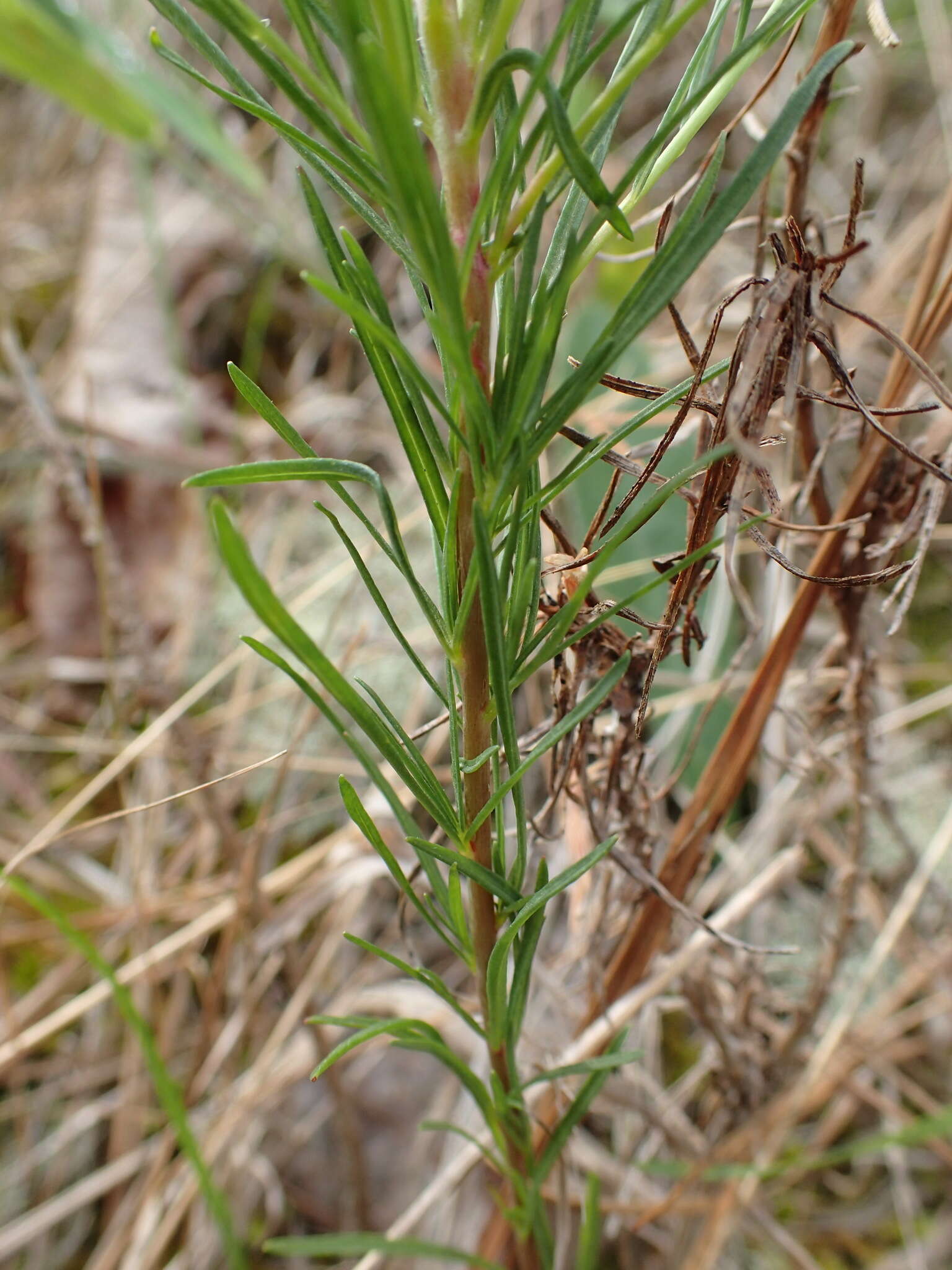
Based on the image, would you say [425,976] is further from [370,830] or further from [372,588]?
[372,588]

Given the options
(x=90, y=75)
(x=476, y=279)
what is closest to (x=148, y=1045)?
(x=476, y=279)

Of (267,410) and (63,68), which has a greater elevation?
(63,68)

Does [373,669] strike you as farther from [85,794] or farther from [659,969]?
[659,969]

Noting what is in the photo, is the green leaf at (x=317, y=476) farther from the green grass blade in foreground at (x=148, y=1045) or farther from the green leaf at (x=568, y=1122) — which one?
the green grass blade in foreground at (x=148, y=1045)

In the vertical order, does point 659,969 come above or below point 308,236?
below

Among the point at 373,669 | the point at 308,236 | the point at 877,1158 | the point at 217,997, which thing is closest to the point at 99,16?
the point at 308,236

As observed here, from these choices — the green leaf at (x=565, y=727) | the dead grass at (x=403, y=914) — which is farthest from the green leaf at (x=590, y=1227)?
the green leaf at (x=565, y=727)
